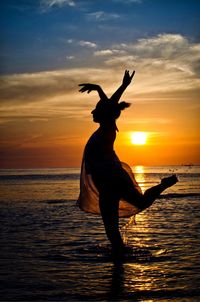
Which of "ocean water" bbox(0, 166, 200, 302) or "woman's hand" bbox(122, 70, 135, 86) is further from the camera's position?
"woman's hand" bbox(122, 70, 135, 86)

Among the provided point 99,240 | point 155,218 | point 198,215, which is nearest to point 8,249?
point 99,240

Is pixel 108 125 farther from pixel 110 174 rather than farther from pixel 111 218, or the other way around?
pixel 111 218

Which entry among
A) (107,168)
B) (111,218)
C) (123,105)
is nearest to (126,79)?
(123,105)

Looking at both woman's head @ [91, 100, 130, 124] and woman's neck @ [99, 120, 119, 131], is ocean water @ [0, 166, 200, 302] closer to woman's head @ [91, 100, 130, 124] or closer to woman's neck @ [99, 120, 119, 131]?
woman's neck @ [99, 120, 119, 131]

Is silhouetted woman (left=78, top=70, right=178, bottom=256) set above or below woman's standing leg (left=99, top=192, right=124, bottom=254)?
above

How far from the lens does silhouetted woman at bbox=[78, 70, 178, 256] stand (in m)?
9.14

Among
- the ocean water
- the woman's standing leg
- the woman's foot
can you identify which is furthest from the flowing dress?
the ocean water

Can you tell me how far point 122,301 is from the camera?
6.07m

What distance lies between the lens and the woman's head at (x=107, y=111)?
9.12m

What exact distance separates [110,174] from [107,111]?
132 cm

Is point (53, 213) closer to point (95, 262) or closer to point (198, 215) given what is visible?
point (198, 215)

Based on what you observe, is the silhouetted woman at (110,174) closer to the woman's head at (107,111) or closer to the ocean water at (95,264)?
the woman's head at (107,111)

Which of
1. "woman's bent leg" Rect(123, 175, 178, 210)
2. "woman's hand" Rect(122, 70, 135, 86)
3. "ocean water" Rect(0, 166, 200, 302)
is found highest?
"woman's hand" Rect(122, 70, 135, 86)

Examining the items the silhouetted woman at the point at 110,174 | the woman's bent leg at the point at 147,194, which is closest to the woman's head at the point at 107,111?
the silhouetted woman at the point at 110,174
